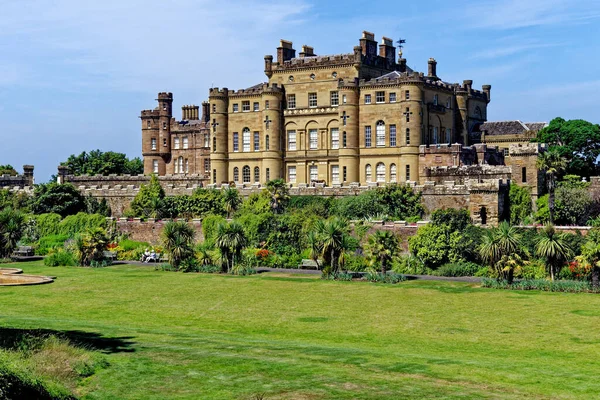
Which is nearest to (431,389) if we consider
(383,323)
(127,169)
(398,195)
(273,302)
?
(383,323)

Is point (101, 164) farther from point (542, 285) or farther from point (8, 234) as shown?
point (542, 285)

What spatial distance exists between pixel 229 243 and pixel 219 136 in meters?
25.7

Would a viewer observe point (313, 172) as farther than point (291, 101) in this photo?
No

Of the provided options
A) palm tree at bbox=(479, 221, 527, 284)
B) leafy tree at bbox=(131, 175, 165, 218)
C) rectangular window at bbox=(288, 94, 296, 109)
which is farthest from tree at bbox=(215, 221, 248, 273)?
rectangular window at bbox=(288, 94, 296, 109)

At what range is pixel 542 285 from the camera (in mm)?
42875

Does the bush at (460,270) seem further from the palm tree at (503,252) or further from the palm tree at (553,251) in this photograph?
the palm tree at (553,251)

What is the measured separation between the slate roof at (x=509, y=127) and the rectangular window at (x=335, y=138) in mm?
14462

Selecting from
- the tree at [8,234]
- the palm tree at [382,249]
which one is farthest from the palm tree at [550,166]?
the tree at [8,234]

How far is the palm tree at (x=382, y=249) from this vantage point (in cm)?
4800

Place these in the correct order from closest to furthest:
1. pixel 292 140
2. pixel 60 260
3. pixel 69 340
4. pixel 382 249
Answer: pixel 69 340, pixel 382 249, pixel 60 260, pixel 292 140

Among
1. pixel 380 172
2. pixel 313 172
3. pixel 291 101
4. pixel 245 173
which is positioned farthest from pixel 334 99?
pixel 245 173

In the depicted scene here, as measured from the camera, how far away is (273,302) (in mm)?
39969

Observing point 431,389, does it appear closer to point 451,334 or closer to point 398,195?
point 451,334

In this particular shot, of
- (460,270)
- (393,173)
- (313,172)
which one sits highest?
(313,172)
